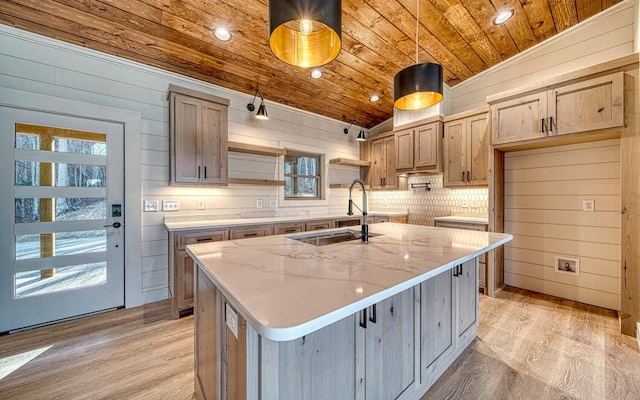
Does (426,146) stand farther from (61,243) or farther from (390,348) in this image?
(61,243)

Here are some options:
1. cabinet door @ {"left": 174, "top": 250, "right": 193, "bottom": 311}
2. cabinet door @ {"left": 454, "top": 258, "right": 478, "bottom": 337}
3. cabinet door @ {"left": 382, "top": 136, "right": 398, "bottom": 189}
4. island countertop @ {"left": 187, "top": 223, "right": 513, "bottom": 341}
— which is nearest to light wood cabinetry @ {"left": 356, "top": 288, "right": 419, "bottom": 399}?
island countertop @ {"left": 187, "top": 223, "right": 513, "bottom": 341}

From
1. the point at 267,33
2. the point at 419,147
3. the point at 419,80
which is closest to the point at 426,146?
the point at 419,147

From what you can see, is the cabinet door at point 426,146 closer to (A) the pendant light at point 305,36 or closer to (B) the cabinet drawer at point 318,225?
(B) the cabinet drawer at point 318,225

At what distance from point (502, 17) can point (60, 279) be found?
535cm

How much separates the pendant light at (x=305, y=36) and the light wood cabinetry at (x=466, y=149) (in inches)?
115

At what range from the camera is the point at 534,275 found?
3.38 m

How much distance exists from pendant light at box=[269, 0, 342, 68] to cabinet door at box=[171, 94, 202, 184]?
77.4 inches

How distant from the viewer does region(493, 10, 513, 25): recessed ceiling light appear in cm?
272

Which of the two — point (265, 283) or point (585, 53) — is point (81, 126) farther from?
point (585, 53)

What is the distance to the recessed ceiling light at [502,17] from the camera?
2722 mm

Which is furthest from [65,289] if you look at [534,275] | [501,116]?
[534,275]

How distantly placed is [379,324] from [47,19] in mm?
3644

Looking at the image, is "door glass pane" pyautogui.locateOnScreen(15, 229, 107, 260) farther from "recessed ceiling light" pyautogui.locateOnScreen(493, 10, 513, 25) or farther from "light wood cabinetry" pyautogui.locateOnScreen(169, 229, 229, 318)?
"recessed ceiling light" pyautogui.locateOnScreen(493, 10, 513, 25)

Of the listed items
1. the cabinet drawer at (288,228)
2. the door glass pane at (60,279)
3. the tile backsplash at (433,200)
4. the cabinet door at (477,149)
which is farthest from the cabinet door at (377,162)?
the door glass pane at (60,279)
